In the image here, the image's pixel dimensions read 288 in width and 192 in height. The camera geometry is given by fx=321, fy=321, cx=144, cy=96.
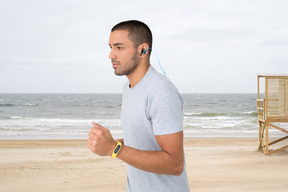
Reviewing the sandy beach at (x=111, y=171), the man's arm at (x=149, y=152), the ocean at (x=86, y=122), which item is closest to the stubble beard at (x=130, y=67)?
the man's arm at (x=149, y=152)

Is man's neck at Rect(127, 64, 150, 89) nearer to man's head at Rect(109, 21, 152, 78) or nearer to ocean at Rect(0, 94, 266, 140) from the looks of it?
man's head at Rect(109, 21, 152, 78)

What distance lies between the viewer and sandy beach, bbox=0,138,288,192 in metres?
6.51

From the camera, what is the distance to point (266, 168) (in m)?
8.16

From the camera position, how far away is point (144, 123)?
1526mm

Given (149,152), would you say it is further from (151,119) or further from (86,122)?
(86,122)

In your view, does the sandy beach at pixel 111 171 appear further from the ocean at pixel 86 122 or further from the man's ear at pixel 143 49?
the ocean at pixel 86 122

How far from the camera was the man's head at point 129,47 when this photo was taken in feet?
5.20

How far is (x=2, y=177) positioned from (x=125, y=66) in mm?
6894

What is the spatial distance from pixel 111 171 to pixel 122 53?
6375mm

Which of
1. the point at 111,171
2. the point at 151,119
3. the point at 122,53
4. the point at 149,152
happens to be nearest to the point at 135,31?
the point at 122,53

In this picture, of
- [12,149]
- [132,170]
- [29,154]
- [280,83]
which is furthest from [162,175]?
[12,149]

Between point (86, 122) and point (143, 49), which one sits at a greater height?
point (143, 49)

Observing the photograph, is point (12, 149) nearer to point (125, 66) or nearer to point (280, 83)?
point (280, 83)

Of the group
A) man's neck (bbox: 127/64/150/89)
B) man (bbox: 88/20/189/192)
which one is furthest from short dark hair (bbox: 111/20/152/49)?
man's neck (bbox: 127/64/150/89)
